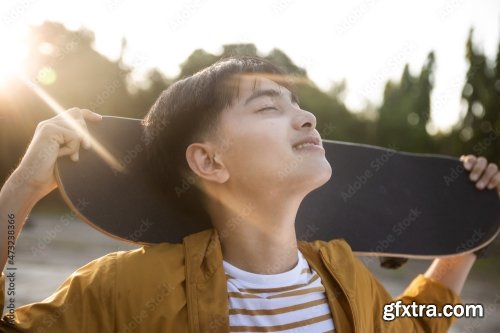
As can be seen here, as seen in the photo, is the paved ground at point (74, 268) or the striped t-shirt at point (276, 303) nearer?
the striped t-shirt at point (276, 303)

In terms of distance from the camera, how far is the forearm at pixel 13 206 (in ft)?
Answer: 4.09

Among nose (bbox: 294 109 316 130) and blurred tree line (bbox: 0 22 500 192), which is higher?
blurred tree line (bbox: 0 22 500 192)

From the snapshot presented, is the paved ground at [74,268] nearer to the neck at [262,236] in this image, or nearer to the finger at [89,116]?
the finger at [89,116]

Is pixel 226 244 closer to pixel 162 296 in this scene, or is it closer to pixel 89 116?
pixel 162 296

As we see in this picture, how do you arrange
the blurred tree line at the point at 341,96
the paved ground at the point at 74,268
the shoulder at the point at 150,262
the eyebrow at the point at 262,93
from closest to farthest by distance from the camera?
the shoulder at the point at 150,262
the eyebrow at the point at 262,93
the paved ground at the point at 74,268
the blurred tree line at the point at 341,96

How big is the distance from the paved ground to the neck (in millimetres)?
2974

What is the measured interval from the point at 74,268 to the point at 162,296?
17.2 feet

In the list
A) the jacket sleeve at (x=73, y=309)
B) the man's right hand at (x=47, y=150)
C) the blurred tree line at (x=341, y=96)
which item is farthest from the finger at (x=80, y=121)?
the blurred tree line at (x=341, y=96)

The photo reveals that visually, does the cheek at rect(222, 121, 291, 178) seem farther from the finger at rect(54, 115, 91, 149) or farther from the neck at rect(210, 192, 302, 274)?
the finger at rect(54, 115, 91, 149)

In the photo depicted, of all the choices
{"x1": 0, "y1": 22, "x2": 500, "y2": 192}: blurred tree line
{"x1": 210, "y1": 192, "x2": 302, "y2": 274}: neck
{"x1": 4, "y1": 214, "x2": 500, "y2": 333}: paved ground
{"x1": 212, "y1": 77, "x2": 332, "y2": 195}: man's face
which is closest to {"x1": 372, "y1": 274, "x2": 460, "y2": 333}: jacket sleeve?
{"x1": 210, "y1": 192, "x2": 302, "y2": 274}: neck

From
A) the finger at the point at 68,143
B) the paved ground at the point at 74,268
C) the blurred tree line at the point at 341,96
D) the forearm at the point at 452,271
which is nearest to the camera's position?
the finger at the point at 68,143

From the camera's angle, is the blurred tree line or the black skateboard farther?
the blurred tree line

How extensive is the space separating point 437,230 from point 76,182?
133cm

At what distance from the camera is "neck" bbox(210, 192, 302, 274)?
4.84 ft
